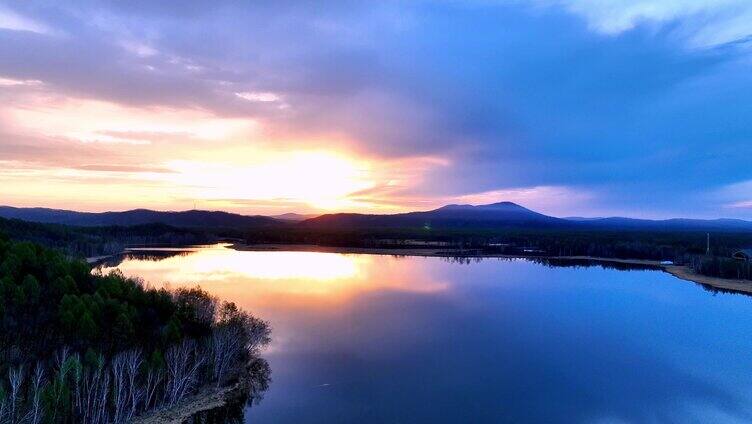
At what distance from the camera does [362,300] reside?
117ft

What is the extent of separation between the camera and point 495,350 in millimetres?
22375

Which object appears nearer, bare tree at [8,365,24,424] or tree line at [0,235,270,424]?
bare tree at [8,365,24,424]

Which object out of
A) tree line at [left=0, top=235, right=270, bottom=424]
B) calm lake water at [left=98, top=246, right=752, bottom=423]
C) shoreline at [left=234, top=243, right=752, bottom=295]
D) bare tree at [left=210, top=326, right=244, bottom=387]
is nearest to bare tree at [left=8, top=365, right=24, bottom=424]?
tree line at [left=0, top=235, right=270, bottom=424]

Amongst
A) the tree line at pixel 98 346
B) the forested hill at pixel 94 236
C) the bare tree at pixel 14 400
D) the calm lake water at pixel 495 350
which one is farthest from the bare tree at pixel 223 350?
the forested hill at pixel 94 236

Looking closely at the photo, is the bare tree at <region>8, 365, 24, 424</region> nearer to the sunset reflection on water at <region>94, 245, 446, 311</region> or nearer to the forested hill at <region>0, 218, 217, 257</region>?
the forested hill at <region>0, 218, 217, 257</region>

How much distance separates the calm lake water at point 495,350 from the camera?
15.9 meters

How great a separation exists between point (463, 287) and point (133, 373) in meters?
31.6

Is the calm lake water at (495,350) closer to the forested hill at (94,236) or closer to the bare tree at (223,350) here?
the bare tree at (223,350)

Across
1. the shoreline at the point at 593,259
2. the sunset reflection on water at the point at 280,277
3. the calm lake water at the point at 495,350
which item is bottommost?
the calm lake water at the point at 495,350

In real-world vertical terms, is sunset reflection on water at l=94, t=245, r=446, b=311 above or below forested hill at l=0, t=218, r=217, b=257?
below

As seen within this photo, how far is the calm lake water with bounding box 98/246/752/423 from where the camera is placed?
52.0 ft

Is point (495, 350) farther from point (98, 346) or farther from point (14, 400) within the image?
point (14, 400)

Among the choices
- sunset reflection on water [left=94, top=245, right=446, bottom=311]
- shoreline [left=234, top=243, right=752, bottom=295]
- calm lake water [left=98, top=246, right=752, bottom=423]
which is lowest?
calm lake water [left=98, top=246, right=752, bottom=423]

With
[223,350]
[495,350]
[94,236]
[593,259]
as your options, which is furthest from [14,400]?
[94,236]
